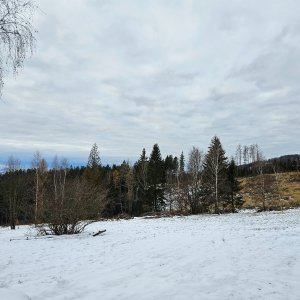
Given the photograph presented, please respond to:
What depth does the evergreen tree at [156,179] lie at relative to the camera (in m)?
61.7

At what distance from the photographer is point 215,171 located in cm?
4406

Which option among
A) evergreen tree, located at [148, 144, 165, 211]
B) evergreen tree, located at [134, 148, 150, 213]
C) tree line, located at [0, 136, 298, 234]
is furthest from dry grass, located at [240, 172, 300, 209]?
evergreen tree, located at [134, 148, 150, 213]

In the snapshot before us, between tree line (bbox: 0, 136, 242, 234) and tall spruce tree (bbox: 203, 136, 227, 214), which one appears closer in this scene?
tree line (bbox: 0, 136, 242, 234)

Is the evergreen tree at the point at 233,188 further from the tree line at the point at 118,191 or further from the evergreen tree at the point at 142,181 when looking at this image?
the evergreen tree at the point at 142,181

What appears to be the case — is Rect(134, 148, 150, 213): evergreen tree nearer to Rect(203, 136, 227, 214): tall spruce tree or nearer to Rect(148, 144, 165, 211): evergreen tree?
Rect(148, 144, 165, 211): evergreen tree

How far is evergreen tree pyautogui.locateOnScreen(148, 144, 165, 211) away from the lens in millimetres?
61656

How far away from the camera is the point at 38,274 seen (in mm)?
9859

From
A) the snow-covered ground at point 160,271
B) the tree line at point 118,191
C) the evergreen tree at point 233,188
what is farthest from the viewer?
the evergreen tree at point 233,188

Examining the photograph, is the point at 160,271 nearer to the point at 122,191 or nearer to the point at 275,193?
the point at 275,193

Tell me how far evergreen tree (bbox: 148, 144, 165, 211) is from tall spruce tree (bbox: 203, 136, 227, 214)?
16.6 meters

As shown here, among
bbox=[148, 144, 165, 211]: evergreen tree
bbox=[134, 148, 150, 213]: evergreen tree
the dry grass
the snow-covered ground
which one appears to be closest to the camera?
the snow-covered ground

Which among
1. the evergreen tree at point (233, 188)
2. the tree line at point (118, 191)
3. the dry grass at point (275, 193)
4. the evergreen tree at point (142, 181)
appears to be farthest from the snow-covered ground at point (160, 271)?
the evergreen tree at point (142, 181)

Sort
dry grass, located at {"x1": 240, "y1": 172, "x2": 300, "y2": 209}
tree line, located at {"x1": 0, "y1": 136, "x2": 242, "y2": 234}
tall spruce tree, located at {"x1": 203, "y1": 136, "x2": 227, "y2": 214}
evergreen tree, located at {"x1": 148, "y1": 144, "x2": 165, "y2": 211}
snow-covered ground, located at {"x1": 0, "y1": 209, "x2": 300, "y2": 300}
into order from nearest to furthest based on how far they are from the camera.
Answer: snow-covered ground, located at {"x1": 0, "y1": 209, "x2": 300, "y2": 300}, tree line, located at {"x1": 0, "y1": 136, "x2": 242, "y2": 234}, tall spruce tree, located at {"x1": 203, "y1": 136, "x2": 227, "y2": 214}, dry grass, located at {"x1": 240, "y1": 172, "x2": 300, "y2": 209}, evergreen tree, located at {"x1": 148, "y1": 144, "x2": 165, "y2": 211}

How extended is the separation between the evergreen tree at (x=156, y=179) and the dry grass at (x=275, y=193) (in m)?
14.5
